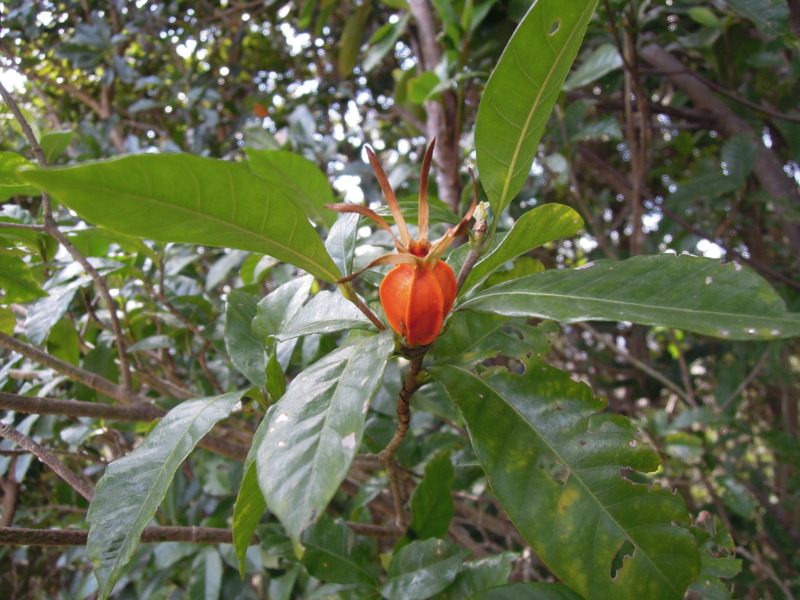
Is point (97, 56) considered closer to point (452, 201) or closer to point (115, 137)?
point (115, 137)

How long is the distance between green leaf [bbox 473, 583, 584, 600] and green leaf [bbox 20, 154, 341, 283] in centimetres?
43

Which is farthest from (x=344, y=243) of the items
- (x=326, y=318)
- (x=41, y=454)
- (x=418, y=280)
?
Answer: (x=41, y=454)

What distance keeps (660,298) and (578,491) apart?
20cm

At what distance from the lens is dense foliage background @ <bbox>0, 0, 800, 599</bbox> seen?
1.14 metres

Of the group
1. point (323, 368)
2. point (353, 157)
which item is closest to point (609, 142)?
point (353, 157)

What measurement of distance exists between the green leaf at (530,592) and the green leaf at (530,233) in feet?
1.13

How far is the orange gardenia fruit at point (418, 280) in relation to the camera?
1.72 feet

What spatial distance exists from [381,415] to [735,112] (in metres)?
1.61

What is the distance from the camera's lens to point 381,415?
1191 mm

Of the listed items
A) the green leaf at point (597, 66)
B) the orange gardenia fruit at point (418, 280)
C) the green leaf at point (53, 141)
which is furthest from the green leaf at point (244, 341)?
the green leaf at point (597, 66)

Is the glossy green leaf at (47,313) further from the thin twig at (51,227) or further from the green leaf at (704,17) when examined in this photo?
the green leaf at (704,17)

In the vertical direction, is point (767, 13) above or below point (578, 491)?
above

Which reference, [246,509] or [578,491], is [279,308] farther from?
[578,491]

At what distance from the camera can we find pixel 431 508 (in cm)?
90
